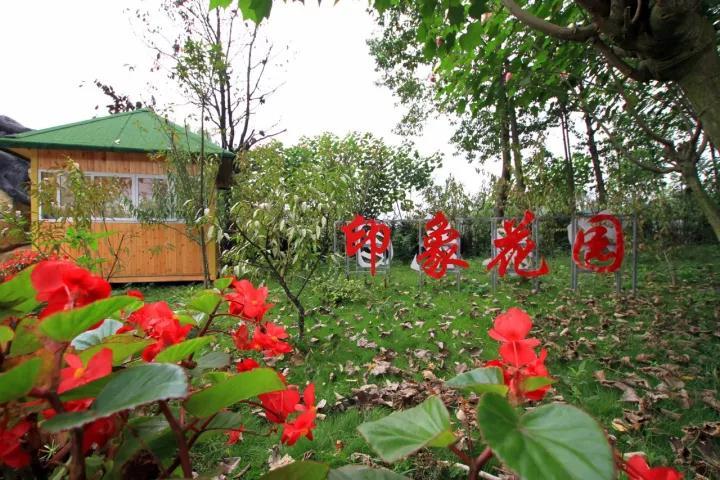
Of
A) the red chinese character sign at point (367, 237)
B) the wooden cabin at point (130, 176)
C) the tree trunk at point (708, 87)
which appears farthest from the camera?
the wooden cabin at point (130, 176)

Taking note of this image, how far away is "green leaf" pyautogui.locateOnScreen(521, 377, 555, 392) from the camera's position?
0.45 metres

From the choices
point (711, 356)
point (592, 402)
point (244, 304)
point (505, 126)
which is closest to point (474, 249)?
point (505, 126)

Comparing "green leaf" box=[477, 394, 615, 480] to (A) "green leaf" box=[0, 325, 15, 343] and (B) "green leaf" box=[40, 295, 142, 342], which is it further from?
(A) "green leaf" box=[0, 325, 15, 343]

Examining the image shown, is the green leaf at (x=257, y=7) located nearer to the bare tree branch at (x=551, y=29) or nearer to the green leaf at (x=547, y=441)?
the bare tree branch at (x=551, y=29)

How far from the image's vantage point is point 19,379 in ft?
1.08

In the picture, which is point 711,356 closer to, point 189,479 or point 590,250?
point 590,250

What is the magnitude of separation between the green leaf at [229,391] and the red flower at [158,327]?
0.14 meters

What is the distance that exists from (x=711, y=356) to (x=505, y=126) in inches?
354

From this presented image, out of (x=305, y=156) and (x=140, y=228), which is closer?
(x=140, y=228)

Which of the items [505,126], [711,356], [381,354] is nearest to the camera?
[711,356]

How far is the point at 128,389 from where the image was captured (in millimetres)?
373

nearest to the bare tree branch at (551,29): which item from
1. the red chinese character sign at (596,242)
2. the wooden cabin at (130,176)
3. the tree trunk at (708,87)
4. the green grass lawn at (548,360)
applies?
the tree trunk at (708,87)

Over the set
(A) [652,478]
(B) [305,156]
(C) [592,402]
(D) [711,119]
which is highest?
(B) [305,156]

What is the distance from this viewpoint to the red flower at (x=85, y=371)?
0.39 m
